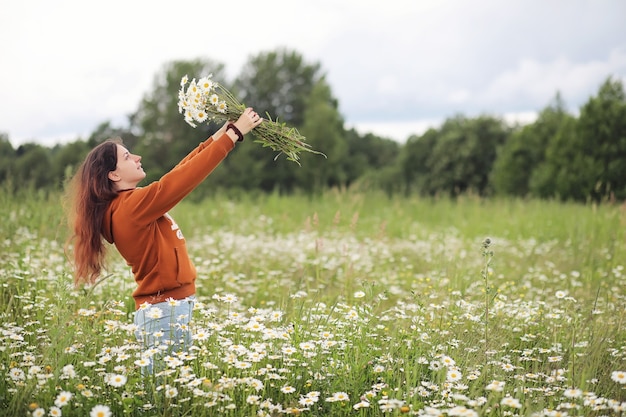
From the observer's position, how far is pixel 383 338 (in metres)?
3.73

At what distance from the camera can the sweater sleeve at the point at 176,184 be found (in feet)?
10.4

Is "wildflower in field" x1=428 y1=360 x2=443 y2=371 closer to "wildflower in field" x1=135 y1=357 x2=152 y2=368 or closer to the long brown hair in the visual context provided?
"wildflower in field" x1=135 y1=357 x2=152 y2=368

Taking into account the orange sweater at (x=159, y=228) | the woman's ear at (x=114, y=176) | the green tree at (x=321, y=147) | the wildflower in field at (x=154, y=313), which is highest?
the green tree at (x=321, y=147)

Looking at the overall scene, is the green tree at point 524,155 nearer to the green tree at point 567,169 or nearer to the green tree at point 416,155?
the green tree at point 567,169

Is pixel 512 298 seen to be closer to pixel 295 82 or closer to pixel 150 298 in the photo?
pixel 150 298

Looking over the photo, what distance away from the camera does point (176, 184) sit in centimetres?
317

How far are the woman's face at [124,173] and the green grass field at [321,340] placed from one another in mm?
554

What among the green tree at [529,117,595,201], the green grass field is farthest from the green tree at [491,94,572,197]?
the green grass field

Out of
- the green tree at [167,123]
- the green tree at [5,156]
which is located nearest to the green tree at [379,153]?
the green tree at [167,123]

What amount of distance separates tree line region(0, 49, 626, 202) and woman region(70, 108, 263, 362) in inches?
577

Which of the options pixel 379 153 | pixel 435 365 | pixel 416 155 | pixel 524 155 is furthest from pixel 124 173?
pixel 379 153

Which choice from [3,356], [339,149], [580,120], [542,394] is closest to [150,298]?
[3,356]

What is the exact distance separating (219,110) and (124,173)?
2.22ft

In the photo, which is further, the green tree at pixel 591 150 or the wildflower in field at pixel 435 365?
the green tree at pixel 591 150
